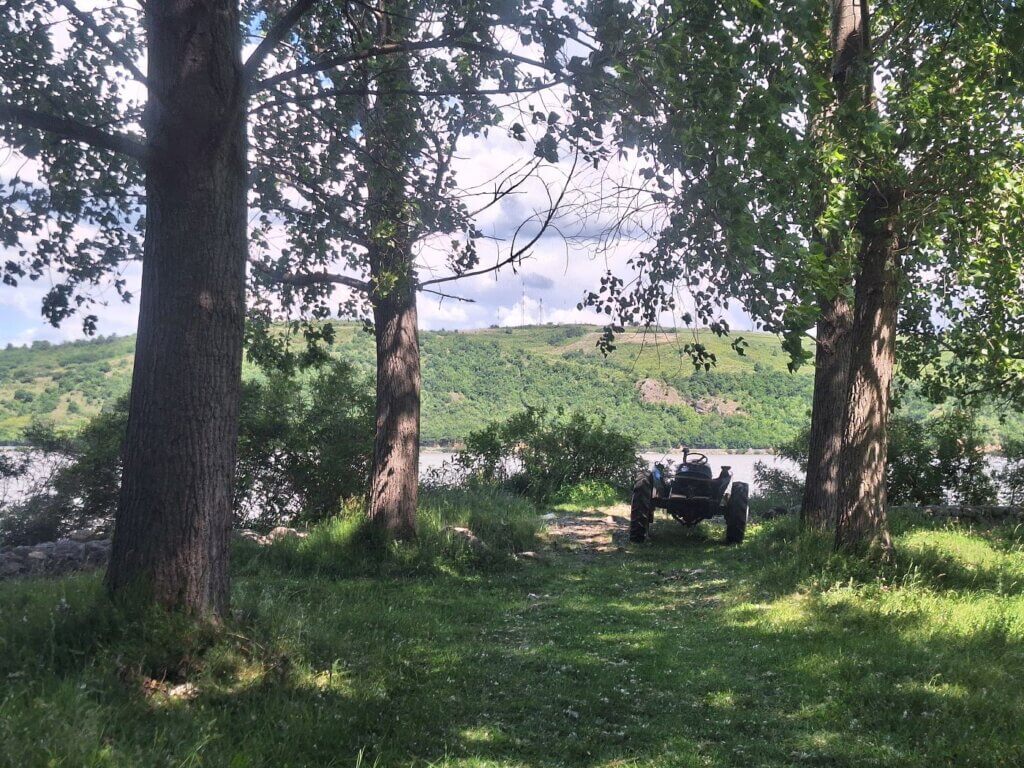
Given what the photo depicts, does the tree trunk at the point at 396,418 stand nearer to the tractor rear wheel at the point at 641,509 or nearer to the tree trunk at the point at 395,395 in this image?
the tree trunk at the point at 395,395

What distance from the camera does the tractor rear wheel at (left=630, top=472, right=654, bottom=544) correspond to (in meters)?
12.8

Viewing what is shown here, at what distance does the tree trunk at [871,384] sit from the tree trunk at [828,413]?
2051 millimetres

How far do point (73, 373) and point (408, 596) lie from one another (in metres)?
37.6

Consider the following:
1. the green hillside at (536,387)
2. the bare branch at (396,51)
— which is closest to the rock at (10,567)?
the bare branch at (396,51)

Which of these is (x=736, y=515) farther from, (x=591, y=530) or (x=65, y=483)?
(x=65, y=483)

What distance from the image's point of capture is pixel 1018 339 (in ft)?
25.8

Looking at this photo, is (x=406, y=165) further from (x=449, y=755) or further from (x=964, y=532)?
(x=964, y=532)

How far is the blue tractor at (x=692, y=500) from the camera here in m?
12.6

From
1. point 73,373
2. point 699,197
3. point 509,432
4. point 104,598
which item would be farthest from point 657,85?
A: point 73,373

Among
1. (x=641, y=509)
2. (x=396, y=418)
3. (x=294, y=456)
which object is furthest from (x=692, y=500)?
(x=294, y=456)

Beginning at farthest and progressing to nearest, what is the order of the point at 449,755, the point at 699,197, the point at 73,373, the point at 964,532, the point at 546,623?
the point at 73,373 → the point at 964,532 → the point at 546,623 → the point at 699,197 → the point at 449,755

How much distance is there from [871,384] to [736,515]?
204 inches

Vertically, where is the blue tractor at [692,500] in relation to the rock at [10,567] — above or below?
above

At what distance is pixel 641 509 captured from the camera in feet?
42.0
